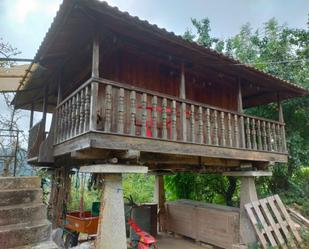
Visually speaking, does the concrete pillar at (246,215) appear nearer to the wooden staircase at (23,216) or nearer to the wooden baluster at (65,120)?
the wooden baluster at (65,120)

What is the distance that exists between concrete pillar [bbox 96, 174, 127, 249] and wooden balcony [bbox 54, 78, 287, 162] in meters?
0.77

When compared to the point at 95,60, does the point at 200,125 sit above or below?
below

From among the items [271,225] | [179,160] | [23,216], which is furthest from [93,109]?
[271,225]

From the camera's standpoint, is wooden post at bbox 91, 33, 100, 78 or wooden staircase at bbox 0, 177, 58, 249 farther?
wooden post at bbox 91, 33, 100, 78

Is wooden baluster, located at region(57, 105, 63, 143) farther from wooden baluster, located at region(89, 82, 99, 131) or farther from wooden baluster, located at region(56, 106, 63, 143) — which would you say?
wooden baluster, located at region(89, 82, 99, 131)

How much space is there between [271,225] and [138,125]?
13.8ft

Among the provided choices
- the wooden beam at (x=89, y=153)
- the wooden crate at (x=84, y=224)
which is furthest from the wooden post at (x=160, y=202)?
the wooden beam at (x=89, y=153)

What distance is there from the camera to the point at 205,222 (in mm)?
7426

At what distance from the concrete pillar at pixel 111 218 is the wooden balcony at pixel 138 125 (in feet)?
2.51

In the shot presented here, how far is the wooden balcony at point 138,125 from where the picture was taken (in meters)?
3.71

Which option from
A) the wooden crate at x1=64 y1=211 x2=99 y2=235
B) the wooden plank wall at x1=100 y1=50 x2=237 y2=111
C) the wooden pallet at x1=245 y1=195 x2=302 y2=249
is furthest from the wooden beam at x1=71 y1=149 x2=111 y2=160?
the wooden pallet at x1=245 y1=195 x2=302 y2=249

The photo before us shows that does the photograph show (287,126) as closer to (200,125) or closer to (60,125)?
(200,125)

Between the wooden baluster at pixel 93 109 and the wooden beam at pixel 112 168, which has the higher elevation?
the wooden baluster at pixel 93 109

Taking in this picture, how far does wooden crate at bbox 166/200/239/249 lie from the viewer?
6676mm
